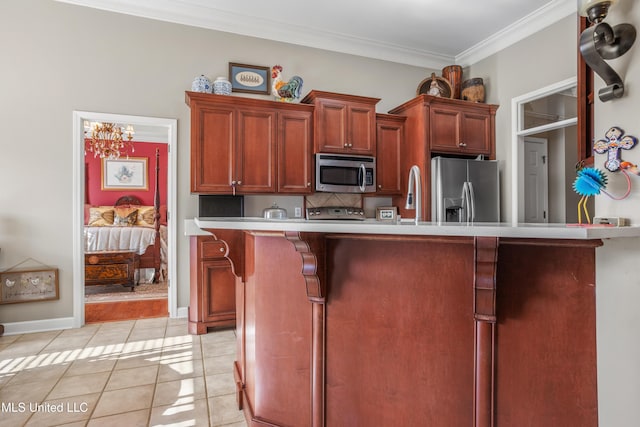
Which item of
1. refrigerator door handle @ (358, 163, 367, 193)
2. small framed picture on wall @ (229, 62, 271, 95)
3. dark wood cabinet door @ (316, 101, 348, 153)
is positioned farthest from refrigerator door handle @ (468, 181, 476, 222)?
small framed picture on wall @ (229, 62, 271, 95)

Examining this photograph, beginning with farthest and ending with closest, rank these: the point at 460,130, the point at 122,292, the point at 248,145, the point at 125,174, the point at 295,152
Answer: the point at 125,174 < the point at 122,292 < the point at 460,130 < the point at 295,152 < the point at 248,145

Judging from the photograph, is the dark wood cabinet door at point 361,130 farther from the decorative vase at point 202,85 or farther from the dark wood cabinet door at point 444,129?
the decorative vase at point 202,85

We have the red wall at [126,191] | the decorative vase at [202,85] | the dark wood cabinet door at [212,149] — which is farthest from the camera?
the red wall at [126,191]

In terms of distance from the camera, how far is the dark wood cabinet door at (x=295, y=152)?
3574 mm

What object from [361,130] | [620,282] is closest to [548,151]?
[361,130]

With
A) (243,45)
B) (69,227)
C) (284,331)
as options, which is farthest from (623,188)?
(69,227)

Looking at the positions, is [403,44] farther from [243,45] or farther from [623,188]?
[623,188]

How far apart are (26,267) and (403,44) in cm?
477

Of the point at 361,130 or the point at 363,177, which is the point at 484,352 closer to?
the point at 363,177

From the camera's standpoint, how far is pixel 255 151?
3.47m

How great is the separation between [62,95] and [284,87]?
6.94 ft

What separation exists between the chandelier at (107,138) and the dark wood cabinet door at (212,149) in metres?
2.70

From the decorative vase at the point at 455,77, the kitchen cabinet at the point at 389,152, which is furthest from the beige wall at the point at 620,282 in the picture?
the decorative vase at the point at 455,77

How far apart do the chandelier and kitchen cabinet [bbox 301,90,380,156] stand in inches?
134
